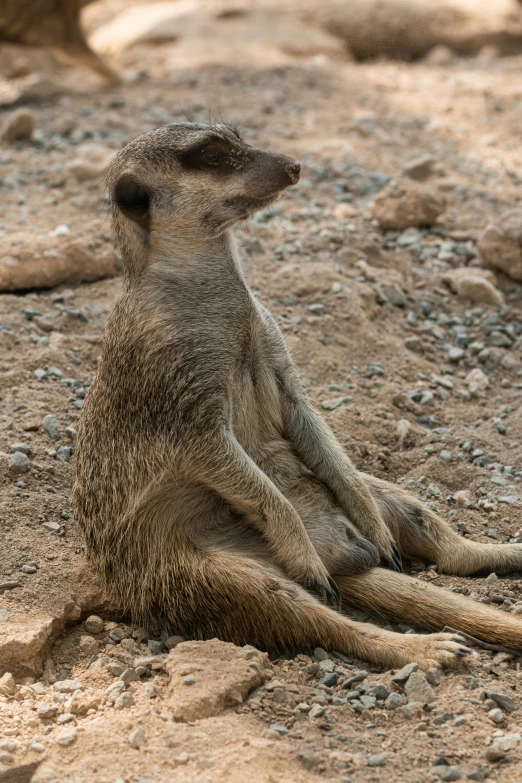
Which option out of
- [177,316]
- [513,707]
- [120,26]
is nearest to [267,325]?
[177,316]

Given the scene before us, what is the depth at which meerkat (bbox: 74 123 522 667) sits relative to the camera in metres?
3.13

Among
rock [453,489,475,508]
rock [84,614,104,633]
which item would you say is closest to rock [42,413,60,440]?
rock [84,614,104,633]

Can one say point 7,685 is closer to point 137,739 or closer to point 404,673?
point 137,739

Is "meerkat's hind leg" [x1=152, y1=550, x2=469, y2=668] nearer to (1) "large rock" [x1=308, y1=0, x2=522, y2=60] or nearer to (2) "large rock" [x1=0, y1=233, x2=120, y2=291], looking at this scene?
(2) "large rock" [x1=0, y1=233, x2=120, y2=291]

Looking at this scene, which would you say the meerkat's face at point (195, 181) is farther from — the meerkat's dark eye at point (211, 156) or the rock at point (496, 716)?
the rock at point (496, 716)

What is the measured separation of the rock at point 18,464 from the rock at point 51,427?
23 centimetres

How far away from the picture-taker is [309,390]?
15.0 ft

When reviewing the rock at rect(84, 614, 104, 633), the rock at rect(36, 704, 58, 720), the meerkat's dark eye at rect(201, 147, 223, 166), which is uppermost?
the meerkat's dark eye at rect(201, 147, 223, 166)

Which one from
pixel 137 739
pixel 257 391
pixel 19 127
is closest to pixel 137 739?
pixel 137 739

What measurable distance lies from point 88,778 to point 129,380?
1.27 meters

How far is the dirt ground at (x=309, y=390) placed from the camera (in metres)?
2.65

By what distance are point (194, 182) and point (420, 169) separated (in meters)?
3.83

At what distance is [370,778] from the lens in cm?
248

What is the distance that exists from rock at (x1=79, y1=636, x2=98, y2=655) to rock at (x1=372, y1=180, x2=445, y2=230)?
11.3ft
